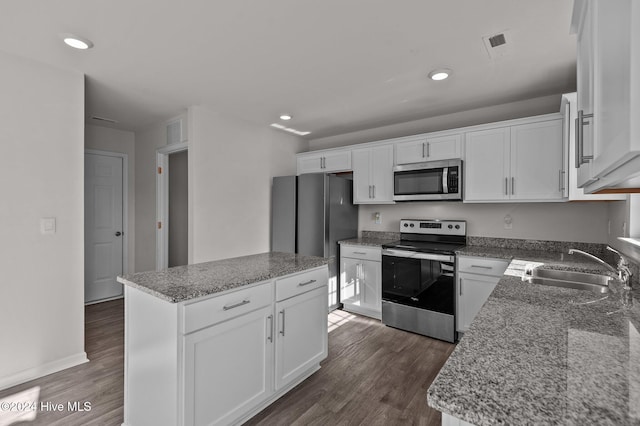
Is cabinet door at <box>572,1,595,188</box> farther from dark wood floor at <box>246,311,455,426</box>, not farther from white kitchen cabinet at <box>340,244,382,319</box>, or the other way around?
white kitchen cabinet at <box>340,244,382,319</box>

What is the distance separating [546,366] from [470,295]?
2.37 m

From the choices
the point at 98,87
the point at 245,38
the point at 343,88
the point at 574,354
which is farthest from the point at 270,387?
the point at 98,87

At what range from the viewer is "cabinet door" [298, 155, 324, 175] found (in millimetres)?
4391

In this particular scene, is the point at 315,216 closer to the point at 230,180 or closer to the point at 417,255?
the point at 230,180

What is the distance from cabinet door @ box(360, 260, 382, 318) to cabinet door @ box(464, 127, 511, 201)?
129cm

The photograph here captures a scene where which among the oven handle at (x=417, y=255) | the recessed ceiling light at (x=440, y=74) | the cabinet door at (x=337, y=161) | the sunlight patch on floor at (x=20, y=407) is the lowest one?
the sunlight patch on floor at (x=20, y=407)

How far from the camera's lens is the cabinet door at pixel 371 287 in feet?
11.9

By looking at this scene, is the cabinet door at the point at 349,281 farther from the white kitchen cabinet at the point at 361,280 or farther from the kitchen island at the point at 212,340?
the kitchen island at the point at 212,340

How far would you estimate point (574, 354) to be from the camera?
858 mm

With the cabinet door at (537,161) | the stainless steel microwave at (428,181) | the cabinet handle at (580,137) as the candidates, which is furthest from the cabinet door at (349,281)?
the cabinet handle at (580,137)

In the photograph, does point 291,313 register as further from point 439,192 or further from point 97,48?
point 97,48

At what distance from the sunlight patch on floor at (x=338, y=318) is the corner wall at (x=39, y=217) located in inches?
93.5

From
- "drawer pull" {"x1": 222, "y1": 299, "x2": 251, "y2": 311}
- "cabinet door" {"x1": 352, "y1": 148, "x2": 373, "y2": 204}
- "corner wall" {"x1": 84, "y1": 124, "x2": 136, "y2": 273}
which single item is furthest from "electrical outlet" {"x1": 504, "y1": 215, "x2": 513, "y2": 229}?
"corner wall" {"x1": 84, "y1": 124, "x2": 136, "y2": 273}

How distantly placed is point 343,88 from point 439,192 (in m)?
1.51
